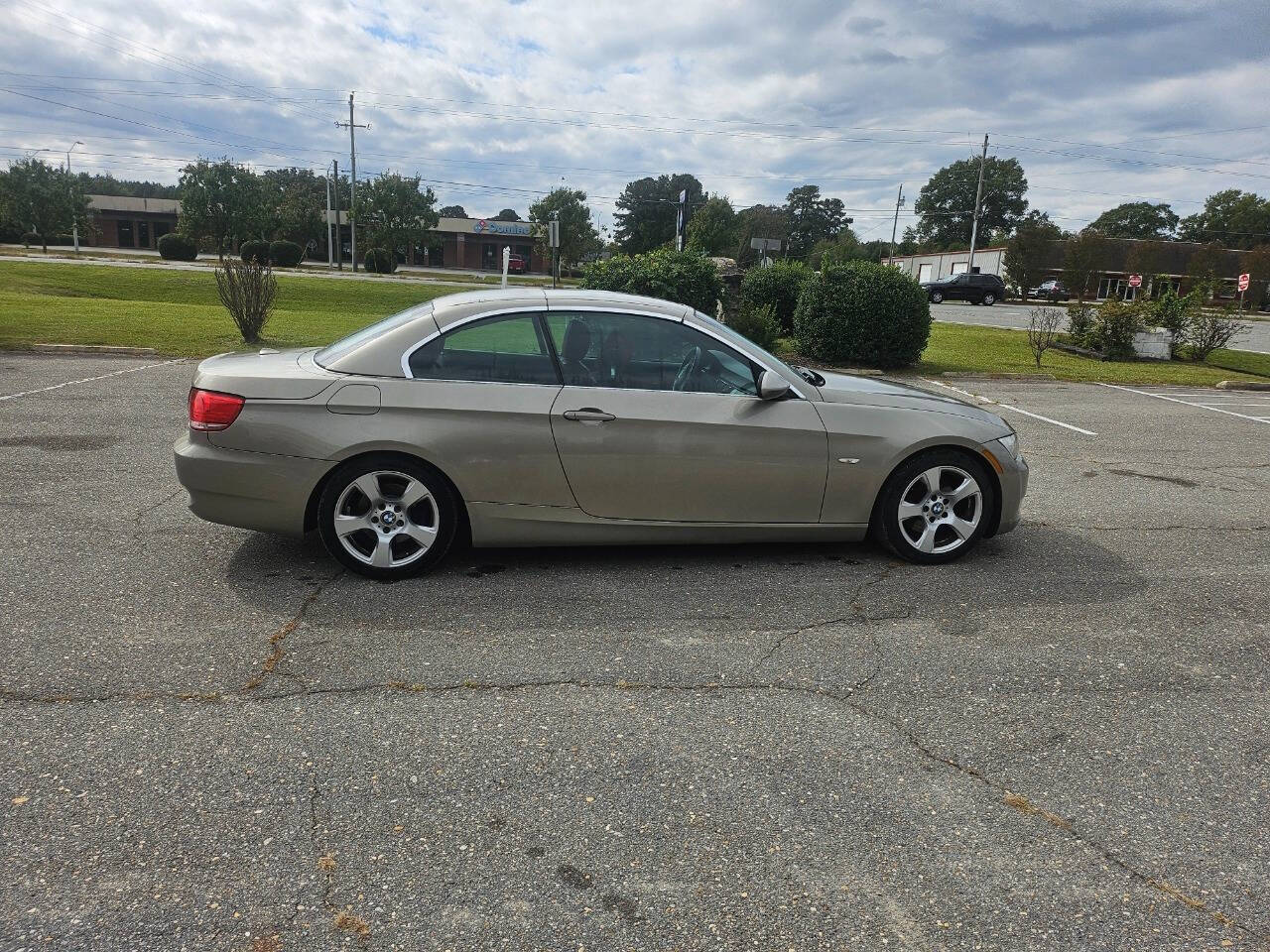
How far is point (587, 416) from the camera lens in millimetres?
4605

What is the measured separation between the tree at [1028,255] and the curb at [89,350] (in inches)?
2136

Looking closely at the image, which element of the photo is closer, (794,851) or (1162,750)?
(794,851)

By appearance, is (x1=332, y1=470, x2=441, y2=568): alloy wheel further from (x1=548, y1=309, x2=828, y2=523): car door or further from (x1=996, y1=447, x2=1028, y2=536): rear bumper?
(x1=996, y1=447, x2=1028, y2=536): rear bumper

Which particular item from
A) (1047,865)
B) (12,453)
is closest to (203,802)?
(1047,865)

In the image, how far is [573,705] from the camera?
3391 millimetres

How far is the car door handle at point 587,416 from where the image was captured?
4598 millimetres

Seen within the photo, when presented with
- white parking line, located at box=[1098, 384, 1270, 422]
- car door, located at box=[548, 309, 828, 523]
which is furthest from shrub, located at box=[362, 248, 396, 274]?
car door, located at box=[548, 309, 828, 523]

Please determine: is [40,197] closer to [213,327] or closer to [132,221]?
[132,221]

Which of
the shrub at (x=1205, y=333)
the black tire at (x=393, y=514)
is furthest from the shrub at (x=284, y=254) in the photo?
the black tire at (x=393, y=514)

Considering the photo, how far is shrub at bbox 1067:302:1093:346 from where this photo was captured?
68.2ft

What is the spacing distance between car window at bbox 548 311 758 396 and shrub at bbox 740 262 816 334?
14.1 m

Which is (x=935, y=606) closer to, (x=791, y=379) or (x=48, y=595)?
(x=791, y=379)

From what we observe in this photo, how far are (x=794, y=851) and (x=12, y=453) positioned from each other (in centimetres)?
725

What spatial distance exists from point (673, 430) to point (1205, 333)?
20566 millimetres
